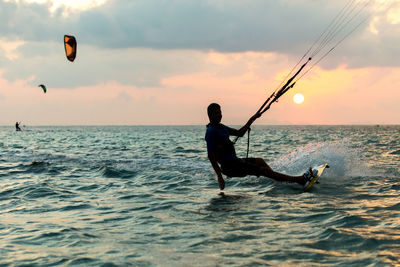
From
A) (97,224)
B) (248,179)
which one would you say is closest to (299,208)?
(97,224)

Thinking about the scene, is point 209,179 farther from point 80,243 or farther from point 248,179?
point 80,243

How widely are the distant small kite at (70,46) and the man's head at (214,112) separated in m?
10.5

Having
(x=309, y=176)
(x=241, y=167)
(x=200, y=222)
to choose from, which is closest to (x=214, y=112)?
(x=241, y=167)

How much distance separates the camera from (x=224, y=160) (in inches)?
364

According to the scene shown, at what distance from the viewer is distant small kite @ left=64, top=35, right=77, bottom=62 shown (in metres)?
17.7

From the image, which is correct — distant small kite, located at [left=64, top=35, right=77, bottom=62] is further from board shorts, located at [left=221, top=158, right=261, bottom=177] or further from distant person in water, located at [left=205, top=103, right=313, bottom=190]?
board shorts, located at [left=221, top=158, right=261, bottom=177]

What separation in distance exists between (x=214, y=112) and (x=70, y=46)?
11.4 m

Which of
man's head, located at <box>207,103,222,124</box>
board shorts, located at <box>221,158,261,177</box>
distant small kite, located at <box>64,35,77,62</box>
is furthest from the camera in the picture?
distant small kite, located at <box>64,35,77,62</box>

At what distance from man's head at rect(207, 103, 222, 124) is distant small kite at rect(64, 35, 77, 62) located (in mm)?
10514

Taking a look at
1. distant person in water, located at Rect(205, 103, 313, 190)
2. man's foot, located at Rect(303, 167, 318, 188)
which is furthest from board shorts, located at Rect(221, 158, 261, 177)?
man's foot, located at Rect(303, 167, 318, 188)

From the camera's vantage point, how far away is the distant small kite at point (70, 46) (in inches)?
695

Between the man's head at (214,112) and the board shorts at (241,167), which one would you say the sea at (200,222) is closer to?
the board shorts at (241,167)

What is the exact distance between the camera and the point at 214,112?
29.7 feet

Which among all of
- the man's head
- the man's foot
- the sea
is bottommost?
the sea
